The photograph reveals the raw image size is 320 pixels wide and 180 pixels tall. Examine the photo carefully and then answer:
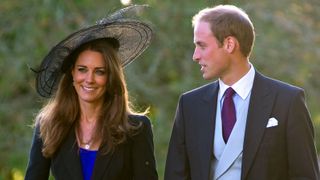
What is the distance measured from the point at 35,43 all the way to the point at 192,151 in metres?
5.05

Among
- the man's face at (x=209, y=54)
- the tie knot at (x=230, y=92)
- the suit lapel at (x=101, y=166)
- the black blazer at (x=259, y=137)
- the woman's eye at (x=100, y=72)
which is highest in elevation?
the man's face at (x=209, y=54)

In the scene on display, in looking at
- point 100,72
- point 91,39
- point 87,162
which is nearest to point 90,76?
point 100,72

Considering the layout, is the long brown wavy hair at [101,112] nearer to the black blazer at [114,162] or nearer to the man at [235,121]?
the black blazer at [114,162]

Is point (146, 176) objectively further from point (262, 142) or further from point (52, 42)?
point (52, 42)

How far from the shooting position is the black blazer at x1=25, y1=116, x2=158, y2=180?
245 inches

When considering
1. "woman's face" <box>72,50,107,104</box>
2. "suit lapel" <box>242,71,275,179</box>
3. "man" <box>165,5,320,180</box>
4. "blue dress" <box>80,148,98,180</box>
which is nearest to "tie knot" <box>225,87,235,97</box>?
"man" <box>165,5,320,180</box>

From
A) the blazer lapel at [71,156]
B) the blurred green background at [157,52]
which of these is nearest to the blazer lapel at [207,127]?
the blazer lapel at [71,156]

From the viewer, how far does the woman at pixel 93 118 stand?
621 cm

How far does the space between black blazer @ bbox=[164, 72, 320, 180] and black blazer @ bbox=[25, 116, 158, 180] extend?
26cm

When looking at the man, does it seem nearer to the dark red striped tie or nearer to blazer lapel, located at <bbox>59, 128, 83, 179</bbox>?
the dark red striped tie

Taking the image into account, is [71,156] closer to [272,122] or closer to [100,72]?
[100,72]

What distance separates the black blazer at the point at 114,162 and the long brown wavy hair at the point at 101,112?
5cm

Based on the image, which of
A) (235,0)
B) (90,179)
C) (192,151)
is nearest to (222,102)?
(192,151)

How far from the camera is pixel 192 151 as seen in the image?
235 inches
